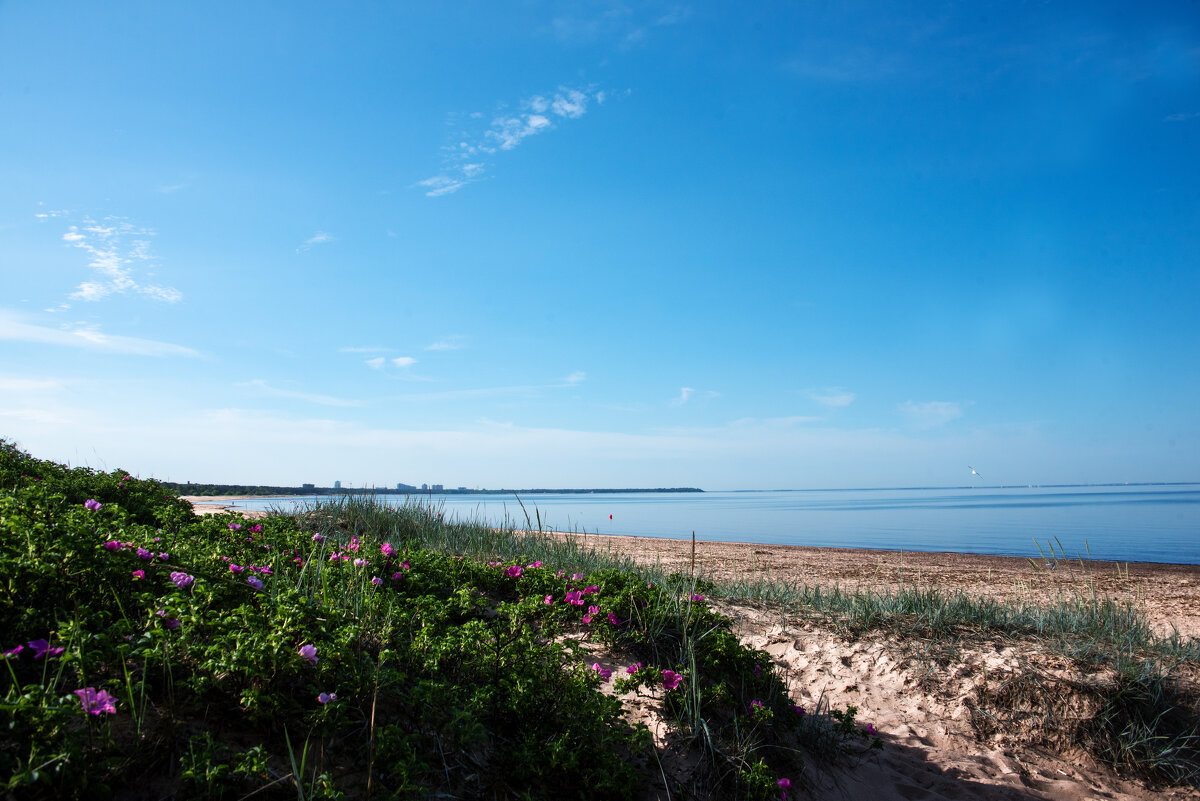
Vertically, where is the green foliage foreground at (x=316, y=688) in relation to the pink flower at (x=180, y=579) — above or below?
below

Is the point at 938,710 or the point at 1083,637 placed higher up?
the point at 1083,637

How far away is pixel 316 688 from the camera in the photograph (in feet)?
8.65

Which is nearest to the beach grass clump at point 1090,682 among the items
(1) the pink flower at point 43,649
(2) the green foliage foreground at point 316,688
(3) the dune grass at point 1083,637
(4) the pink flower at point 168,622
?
(3) the dune grass at point 1083,637

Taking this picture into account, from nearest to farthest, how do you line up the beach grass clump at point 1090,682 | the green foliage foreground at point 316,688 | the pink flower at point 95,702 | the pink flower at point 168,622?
the pink flower at point 95,702 < the green foliage foreground at point 316,688 < the pink flower at point 168,622 < the beach grass clump at point 1090,682

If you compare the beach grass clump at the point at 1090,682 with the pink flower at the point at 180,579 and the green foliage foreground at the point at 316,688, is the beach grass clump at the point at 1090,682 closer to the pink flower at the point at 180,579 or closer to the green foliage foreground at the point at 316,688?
the green foliage foreground at the point at 316,688

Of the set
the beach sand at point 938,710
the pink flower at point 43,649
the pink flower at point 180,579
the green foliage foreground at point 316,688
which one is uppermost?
the pink flower at point 180,579

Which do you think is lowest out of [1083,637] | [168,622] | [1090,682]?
[1090,682]

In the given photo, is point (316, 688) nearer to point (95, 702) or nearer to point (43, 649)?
point (95, 702)

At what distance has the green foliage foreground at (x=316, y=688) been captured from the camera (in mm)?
2174

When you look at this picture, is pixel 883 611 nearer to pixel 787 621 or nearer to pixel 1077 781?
pixel 787 621

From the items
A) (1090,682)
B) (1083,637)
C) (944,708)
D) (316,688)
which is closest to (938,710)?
(944,708)

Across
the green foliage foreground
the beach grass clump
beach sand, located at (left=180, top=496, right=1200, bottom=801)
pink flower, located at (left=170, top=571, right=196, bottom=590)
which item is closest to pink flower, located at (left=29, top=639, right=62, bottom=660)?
the green foliage foreground

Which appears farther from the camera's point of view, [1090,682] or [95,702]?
[1090,682]

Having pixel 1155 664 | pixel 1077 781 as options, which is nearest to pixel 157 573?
pixel 1077 781
